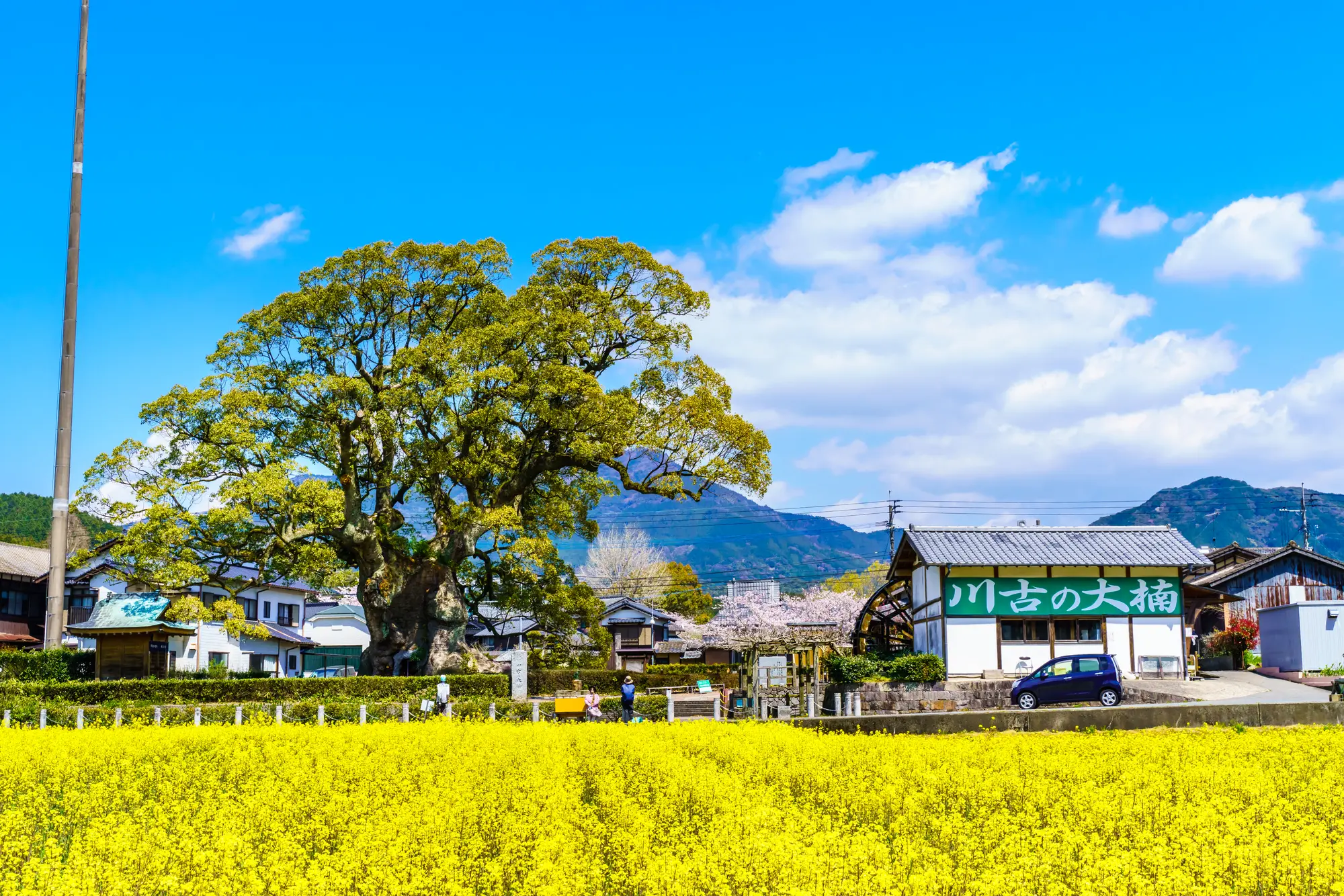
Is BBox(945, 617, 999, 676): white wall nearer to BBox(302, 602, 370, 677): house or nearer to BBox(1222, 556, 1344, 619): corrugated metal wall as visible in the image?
BBox(1222, 556, 1344, 619): corrugated metal wall

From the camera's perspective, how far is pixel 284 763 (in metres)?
13.2

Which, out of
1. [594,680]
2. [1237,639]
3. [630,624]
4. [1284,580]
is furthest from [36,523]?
[1284,580]

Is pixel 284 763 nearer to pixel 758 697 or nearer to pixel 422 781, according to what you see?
pixel 422 781

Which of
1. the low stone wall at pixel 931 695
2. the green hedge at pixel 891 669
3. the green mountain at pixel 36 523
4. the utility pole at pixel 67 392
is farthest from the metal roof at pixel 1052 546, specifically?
the green mountain at pixel 36 523

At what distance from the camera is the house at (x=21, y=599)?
4500 centimetres

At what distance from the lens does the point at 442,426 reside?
116 feet

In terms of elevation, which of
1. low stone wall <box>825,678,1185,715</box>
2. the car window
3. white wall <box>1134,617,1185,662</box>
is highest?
white wall <box>1134,617,1185,662</box>

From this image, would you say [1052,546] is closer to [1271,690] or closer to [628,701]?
[1271,690]

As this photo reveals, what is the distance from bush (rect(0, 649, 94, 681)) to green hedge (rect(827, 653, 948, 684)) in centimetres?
2289

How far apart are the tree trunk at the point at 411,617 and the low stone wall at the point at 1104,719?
1761 cm

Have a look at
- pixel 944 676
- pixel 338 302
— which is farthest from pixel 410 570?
pixel 944 676

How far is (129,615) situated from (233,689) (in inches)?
348

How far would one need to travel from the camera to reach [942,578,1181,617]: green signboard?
31344mm

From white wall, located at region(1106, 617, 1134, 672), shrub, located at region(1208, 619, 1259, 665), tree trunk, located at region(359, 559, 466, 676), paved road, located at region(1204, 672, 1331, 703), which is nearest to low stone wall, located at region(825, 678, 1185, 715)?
white wall, located at region(1106, 617, 1134, 672)
